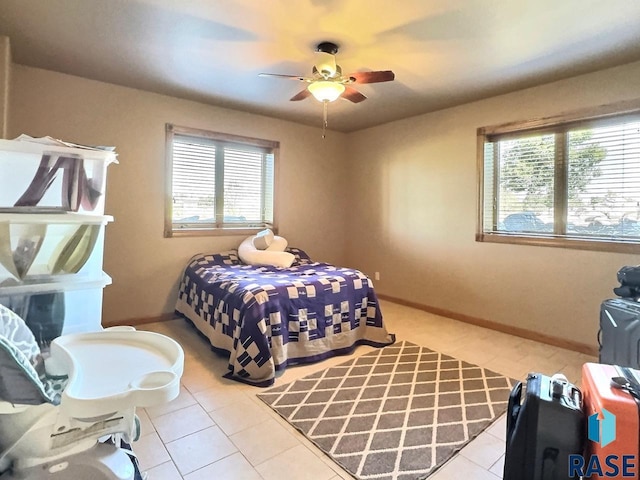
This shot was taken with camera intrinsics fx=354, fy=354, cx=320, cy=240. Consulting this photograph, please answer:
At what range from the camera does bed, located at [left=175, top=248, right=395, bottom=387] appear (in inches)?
102

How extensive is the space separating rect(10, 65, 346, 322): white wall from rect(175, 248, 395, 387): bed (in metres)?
0.48

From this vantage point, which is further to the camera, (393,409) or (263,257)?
(263,257)

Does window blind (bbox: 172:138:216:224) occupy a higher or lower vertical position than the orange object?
higher

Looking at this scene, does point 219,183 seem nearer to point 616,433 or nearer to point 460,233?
point 460,233

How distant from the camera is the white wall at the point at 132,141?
3.29 metres

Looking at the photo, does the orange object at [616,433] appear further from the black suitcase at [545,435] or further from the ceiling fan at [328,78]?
the ceiling fan at [328,78]

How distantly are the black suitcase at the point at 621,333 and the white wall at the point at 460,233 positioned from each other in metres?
0.70

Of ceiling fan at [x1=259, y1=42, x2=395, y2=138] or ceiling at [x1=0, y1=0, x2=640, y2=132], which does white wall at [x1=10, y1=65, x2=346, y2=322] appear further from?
ceiling fan at [x1=259, y1=42, x2=395, y2=138]

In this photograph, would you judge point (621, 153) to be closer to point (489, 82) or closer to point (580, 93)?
point (580, 93)

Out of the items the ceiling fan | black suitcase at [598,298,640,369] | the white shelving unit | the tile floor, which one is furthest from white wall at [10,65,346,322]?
black suitcase at [598,298,640,369]

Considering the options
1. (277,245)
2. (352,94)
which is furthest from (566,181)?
(277,245)

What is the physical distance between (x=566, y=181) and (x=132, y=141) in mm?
4318

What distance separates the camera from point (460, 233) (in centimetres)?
415

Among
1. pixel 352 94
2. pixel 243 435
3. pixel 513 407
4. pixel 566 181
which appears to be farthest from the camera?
pixel 566 181
